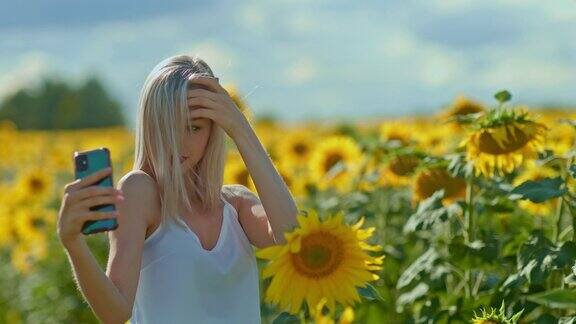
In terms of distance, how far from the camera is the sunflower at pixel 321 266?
2271mm

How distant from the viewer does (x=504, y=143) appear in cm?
298

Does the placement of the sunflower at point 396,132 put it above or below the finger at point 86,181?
below

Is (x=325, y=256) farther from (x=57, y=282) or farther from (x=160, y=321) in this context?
(x=57, y=282)

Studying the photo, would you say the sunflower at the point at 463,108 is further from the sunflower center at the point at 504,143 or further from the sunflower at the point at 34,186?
the sunflower at the point at 34,186

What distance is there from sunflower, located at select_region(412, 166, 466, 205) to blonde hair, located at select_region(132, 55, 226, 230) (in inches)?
37.6

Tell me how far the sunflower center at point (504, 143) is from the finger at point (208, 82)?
81cm

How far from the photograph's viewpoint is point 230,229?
248cm

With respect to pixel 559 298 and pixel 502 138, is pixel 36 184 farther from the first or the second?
pixel 559 298

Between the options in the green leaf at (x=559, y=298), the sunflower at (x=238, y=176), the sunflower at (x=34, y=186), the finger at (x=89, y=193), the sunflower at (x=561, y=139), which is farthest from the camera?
the sunflower at (x=34, y=186)

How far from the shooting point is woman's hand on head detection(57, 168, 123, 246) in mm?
1980

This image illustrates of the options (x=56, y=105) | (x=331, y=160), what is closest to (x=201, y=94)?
(x=331, y=160)

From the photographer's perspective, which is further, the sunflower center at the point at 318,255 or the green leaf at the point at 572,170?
the green leaf at the point at 572,170

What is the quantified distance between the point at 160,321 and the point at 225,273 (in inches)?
6.1

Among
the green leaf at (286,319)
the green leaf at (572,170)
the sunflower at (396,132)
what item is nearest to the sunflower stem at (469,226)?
the green leaf at (572,170)
